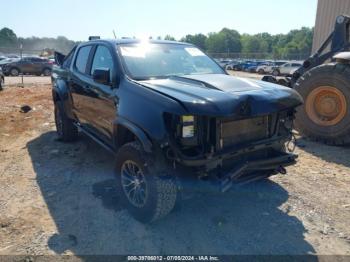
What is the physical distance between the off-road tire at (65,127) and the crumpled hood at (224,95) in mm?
3080

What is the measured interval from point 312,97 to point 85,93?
167 inches

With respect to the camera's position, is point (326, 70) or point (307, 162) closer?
point (307, 162)

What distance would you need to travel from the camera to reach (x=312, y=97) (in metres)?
6.52

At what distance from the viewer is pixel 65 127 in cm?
639

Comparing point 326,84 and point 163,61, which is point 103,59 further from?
point 326,84

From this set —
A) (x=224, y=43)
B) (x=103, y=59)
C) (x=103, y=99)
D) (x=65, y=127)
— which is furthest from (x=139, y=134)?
(x=224, y=43)

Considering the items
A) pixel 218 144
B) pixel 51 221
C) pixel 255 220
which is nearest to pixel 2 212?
pixel 51 221

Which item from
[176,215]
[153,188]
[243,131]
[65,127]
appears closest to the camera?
[153,188]

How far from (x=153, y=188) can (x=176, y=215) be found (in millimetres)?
669

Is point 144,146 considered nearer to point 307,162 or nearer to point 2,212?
point 2,212

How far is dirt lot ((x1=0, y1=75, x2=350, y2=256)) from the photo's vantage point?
10.5 ft

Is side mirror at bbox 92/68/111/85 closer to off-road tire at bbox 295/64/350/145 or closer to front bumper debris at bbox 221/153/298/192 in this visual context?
front bumper debris at bbox 221/153/298/192

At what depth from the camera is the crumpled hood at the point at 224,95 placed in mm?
3002

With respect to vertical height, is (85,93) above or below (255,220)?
above
